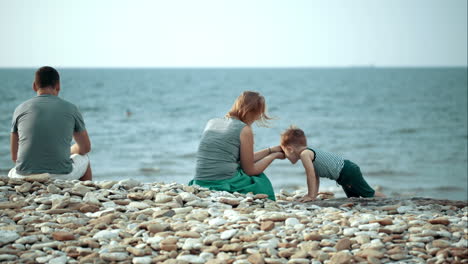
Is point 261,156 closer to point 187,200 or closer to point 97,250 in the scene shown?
point 187,200

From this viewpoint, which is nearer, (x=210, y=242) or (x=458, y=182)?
(x=210, y=242)

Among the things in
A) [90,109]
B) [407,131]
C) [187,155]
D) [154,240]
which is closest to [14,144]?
[154,240]

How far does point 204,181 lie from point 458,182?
8.18 metres

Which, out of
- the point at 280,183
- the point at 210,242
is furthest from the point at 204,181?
the point at 280,183

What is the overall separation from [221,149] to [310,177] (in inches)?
35.6

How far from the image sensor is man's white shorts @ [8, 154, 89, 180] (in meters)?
5.20

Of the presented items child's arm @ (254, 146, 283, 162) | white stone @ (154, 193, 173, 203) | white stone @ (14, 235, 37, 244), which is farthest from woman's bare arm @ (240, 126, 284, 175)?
white stone @ (14, 235, 37, 244)

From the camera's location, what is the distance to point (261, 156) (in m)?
5.64

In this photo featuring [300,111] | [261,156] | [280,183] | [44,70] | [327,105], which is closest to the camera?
[44,70]

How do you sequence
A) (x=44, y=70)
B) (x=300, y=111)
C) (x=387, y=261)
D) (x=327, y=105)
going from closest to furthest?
1. (x=387, y=261)
2. (x=44, y=70)
3. (x=300, y=111)
4. (x=327, y=105)

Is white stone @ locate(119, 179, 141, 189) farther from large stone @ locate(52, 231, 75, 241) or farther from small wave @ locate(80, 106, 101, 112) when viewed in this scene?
small wave @ locate(80, 106, 101, 112)

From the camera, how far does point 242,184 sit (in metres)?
5.24

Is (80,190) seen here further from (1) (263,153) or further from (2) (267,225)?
(1) (263,153)

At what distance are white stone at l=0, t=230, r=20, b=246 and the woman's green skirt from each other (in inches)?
78.1
